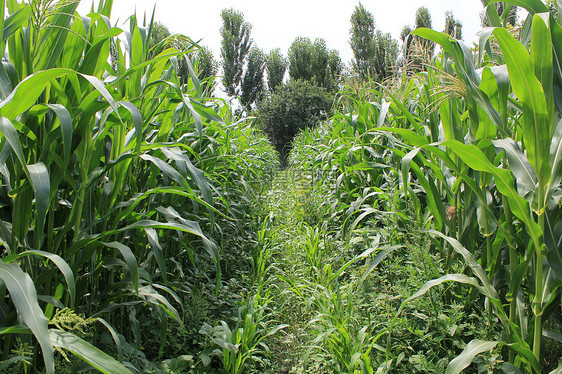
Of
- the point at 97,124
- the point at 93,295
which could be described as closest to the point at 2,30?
the point at 97,124

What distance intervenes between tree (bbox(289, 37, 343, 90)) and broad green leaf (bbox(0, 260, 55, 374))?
86.0 ft

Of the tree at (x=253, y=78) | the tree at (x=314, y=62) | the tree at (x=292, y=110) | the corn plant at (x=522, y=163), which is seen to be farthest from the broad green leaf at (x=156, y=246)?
the tree at (x=253, y=78)

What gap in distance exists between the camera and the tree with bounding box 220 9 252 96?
2806cm

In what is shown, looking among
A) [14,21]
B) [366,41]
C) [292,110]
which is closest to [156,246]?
[14,21]

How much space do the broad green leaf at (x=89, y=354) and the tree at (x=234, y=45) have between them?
2831cm

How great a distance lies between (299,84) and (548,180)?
1788cm

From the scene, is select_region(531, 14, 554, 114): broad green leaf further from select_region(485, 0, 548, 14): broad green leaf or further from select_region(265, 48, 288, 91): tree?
select_region(265, 48, 288, 91): tree

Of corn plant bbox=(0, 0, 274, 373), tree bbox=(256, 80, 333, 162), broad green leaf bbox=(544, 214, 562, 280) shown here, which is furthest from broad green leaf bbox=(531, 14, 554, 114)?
tree bbox=(256, 80, 333, 162)

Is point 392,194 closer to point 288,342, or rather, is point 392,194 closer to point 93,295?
point 288,342

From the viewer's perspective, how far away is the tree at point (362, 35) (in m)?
23.6

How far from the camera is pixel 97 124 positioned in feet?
3.81

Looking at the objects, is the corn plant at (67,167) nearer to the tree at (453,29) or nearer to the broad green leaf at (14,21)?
the broad green leaf at (14,21)

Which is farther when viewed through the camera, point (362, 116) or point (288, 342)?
point (362, 116)

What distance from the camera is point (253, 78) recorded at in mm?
29172
